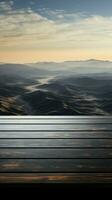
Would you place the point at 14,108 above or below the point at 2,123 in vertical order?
below

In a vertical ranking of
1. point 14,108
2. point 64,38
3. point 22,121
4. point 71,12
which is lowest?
point 14,108

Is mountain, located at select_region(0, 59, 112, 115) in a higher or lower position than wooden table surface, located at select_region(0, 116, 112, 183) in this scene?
lower

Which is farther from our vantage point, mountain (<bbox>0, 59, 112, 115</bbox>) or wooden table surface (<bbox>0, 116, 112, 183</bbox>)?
mountain (<bbox>0, 59, 112, 115</bbox>)

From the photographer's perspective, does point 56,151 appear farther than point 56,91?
No

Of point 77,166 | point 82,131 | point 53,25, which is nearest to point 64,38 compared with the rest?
point 53,25

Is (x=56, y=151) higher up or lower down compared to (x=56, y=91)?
higher up
